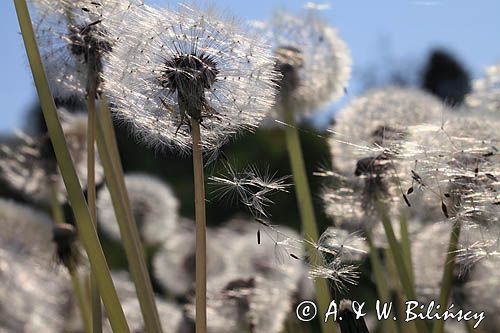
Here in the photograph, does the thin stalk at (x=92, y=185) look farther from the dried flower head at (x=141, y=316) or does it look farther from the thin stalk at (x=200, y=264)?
the dried flower head at (x=141, y=316)

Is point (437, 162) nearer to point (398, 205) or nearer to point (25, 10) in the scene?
point (398, 205)

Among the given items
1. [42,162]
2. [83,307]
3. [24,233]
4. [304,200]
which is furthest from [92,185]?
[42,162]

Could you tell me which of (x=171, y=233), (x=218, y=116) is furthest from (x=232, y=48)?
(x=171, y=233)

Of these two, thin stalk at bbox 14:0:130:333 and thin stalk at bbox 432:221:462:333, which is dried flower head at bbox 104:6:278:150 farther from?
thin stalk at bbox 432:221:462:333

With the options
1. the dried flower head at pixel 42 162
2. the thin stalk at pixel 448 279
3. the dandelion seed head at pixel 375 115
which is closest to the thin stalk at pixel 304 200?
the dandelion seed head at pixel 375 115

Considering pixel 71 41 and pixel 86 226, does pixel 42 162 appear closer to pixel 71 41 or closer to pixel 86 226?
pixel 71 41
